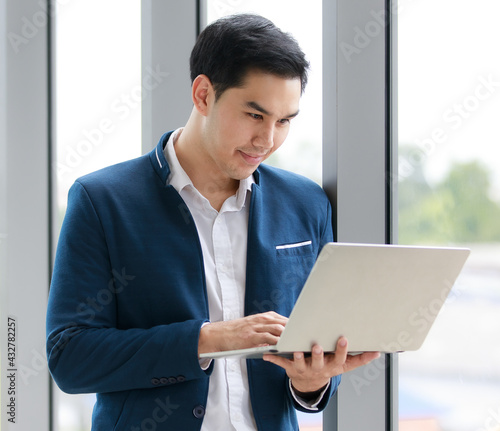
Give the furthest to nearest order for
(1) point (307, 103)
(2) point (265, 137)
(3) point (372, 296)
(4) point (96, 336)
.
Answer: (1) point (307, 103) → (2) point (265, 137) → (4) point (96, 336) → (3) point (372, 296)

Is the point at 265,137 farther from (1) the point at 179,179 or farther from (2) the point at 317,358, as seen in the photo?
(2) the point at 317,358

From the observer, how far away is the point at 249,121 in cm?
142

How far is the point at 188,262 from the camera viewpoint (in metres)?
1.40

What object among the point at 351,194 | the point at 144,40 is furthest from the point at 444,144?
the point at 144,40

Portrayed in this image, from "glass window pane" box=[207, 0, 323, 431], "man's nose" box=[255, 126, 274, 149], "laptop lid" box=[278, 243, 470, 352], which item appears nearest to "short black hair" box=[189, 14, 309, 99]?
"man's nose" box=[255, 126, 274, 149]

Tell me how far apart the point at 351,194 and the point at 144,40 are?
0.90m

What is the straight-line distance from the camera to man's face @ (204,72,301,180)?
1391 mm

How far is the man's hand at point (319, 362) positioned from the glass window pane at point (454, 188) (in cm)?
34

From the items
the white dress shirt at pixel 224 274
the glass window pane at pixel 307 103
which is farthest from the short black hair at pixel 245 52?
the glass window pane at pixel 307 103

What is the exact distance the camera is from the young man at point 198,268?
1300mm

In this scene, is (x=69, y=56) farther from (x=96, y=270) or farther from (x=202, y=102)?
(x=96, y=270)

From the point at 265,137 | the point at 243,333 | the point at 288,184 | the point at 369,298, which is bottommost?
the point at 243,333

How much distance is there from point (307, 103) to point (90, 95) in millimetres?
948

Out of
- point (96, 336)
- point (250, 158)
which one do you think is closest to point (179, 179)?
point (250, 158)
